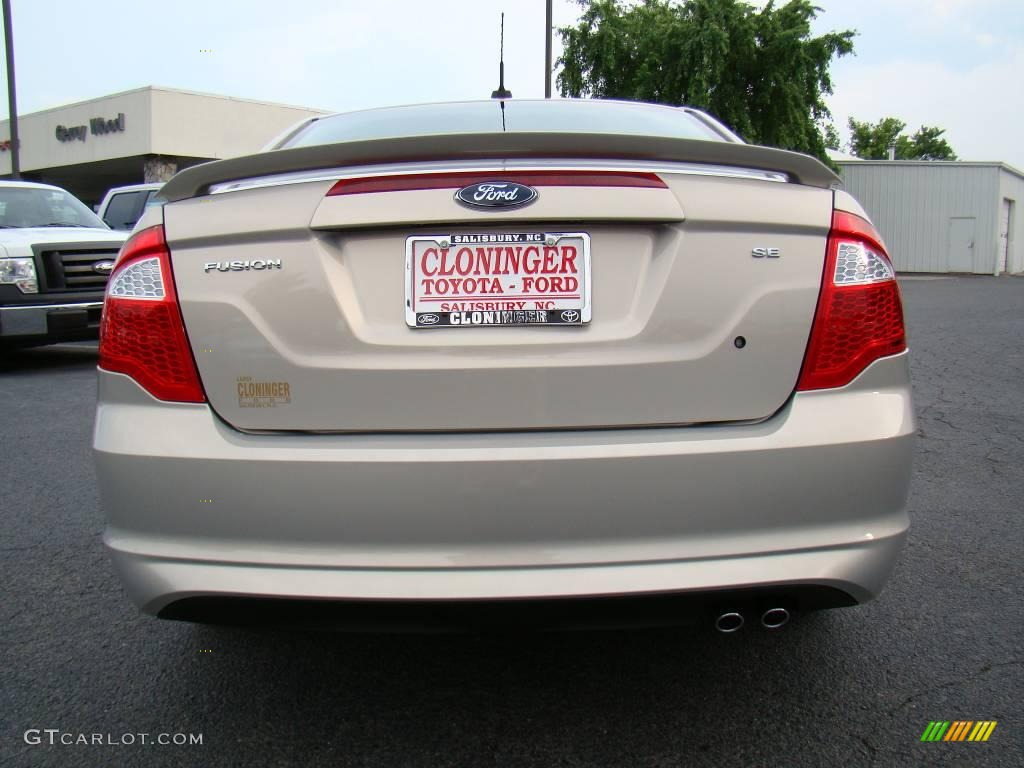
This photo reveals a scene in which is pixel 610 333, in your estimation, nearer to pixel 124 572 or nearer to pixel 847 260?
pixel 847 260

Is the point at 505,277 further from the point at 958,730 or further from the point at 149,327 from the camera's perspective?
the point at 958,730

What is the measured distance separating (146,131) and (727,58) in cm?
1866

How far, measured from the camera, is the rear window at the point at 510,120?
9.09ft

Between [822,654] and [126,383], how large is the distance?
1.94 m

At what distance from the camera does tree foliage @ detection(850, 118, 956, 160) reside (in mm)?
89312

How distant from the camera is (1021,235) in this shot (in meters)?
39.8

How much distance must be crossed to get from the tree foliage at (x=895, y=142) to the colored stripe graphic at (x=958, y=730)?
9523 centimetres

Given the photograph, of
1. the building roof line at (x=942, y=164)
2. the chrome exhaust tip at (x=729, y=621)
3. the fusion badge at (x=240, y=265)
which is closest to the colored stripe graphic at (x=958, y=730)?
the chrome exhaust tip at (x=729, y=621)

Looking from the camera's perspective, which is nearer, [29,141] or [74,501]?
[74,501]

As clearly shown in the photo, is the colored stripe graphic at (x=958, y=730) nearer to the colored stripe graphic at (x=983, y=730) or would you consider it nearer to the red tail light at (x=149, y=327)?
the colored stripe graphic at (x=983, y=730)

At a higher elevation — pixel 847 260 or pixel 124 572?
pixel 847 260

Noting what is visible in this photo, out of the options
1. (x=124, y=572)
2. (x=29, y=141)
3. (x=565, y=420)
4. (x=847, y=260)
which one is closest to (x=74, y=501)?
(x=124, y=572)
